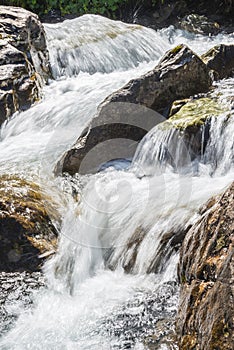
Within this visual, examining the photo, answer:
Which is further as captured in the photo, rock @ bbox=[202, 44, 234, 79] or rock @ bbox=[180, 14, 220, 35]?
rock @ bbox=[180, 14, 220, 35]

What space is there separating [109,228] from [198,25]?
10.4 m

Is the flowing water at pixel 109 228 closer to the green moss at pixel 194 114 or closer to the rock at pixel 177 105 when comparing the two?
the green moss at pixel 194 114

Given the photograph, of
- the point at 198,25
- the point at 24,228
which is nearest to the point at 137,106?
the point at 24,228

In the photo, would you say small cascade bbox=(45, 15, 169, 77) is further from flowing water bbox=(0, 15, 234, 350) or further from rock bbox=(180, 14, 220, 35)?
flowing water bbox=(0, 15, 234, 350)

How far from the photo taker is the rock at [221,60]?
7.91 m

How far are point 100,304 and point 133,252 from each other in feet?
2.28

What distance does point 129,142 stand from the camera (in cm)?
654

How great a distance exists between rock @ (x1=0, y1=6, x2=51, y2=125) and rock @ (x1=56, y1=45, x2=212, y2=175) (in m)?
2.54

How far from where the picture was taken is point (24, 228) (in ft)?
16.5

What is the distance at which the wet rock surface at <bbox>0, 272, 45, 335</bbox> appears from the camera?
392cm

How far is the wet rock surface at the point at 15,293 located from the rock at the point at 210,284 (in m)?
1.60

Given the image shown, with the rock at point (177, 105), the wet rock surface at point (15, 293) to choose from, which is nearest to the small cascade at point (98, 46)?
the rock at point (177, 105)

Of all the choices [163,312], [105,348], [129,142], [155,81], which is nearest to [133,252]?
[163,312]

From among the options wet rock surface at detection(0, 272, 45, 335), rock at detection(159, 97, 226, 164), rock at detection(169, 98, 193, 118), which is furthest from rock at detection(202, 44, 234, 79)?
wet rock surface at detection(0, 272, 45, 335)
